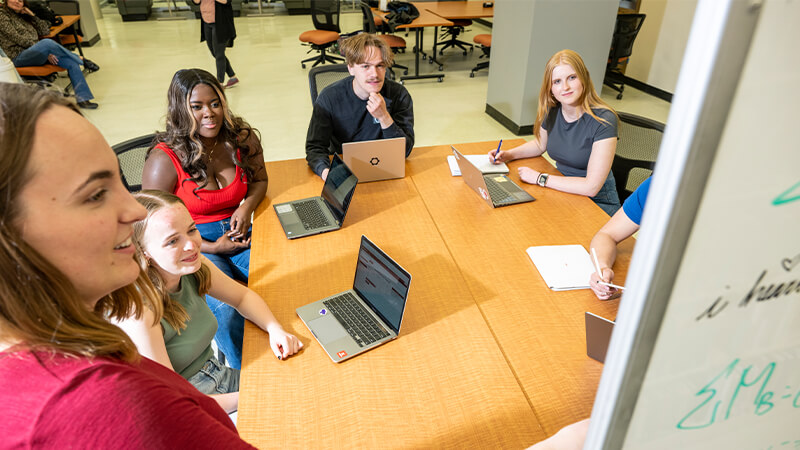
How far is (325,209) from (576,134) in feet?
4.16

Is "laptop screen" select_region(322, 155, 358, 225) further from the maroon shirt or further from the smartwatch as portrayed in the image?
the maroon shirt

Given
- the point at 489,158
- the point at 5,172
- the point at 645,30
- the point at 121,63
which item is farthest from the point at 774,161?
the point at 121,63

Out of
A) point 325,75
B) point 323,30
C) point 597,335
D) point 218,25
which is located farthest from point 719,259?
point 323,30

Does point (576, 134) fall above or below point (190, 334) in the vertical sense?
above

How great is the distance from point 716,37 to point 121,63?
866 centimetres

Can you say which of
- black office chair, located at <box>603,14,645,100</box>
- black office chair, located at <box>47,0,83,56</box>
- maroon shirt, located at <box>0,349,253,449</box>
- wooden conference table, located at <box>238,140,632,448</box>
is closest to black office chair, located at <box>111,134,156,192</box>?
wooden conference table, located at <box>238,140,632,448</box>

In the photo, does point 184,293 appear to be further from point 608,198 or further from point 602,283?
point 608,198

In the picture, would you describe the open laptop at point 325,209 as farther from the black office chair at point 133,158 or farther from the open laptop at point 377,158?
the black office chair at point 133,158

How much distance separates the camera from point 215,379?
1.61 meters

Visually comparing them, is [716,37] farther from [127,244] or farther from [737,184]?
[127,244]

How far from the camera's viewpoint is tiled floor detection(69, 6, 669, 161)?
16.0 ft

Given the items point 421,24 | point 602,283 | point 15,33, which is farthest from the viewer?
point 421,24

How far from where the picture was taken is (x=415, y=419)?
1176mm

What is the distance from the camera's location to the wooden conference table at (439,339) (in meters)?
1.16
